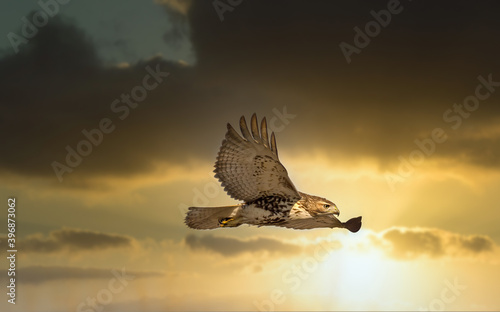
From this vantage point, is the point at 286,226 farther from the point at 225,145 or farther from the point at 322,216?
the point at 225,145

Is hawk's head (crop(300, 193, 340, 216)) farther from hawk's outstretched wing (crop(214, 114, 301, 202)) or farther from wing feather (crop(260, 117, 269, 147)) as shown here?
wing feather (crop(260, 117, 269, 147))

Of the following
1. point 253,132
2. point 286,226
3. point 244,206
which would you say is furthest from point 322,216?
point 253,132

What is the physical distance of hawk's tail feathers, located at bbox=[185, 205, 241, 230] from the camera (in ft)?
51.2

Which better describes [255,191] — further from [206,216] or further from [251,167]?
[206,216]

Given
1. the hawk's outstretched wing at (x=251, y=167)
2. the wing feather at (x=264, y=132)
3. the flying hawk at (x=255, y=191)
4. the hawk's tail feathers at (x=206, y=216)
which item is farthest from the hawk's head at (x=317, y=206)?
the wing feather at (x=264, y=132)

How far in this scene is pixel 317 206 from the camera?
51.1 ft

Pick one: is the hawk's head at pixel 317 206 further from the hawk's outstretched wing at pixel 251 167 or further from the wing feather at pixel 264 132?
the wing feather at pixel 264 132

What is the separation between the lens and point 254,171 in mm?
15008

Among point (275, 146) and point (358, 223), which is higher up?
point (275, 146)

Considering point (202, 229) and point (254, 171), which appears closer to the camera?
point (254, 171)

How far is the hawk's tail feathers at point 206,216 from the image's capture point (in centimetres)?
1559

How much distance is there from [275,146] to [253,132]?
22.7 inches

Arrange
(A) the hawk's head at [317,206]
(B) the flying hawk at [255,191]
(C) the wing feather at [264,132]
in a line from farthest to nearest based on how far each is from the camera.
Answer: (A) the hawk's head at [317,206] → (B) the flying hawk at [255,191] → (C) the wing feather at [264,132]

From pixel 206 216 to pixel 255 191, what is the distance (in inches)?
55.5
